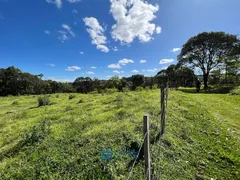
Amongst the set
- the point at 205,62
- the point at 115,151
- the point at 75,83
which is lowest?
the point at 115,151

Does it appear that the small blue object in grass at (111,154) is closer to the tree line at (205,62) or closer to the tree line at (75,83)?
the tree line at (205,62)

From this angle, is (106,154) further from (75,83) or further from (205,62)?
(75,83)

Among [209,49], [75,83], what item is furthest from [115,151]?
[75,83]

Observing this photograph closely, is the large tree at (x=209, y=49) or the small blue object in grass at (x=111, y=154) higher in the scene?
the large tree at (x=209, y=49)

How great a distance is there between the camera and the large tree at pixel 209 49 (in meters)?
23.4

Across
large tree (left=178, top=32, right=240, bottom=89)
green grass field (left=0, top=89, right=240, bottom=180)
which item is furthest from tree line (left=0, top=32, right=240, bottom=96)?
green grass field (left=0, top=89, right=240, bottom=180)

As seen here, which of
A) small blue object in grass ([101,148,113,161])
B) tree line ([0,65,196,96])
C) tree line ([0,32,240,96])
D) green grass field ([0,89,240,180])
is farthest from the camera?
tree line ([0,65,196,96])

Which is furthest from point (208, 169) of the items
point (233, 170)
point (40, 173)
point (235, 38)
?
point (235, 38)

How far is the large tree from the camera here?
23.4m

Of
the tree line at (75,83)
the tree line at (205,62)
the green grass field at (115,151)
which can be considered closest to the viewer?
the green grass field at (115,151)

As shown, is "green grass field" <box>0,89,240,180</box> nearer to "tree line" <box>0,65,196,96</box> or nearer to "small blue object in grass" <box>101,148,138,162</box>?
"small blue object in grass" <box>101,148,138,162</box>

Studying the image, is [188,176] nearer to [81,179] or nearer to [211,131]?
[81,179]

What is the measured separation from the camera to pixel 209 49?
2536 cm

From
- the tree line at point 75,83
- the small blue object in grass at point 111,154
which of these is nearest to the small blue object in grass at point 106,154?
the small blue object in grass at point 111,154
